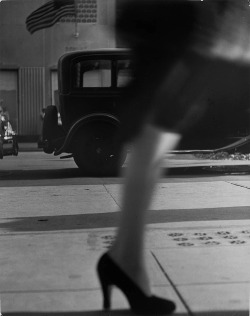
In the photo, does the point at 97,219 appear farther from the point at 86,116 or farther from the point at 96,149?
the point at 86,116

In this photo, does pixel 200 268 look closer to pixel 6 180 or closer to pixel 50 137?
pixel 6 180

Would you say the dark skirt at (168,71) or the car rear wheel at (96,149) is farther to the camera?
the car rear wheel at (96,149)

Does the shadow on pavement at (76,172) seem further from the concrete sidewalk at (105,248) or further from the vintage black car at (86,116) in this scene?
the concrete sidewalk at (105,248)

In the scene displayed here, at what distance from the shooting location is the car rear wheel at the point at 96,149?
8.36 m

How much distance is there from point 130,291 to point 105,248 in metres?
0.92

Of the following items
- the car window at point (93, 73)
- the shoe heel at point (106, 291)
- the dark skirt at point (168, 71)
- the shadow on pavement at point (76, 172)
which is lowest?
the shadow on pavement at point (76, 172)

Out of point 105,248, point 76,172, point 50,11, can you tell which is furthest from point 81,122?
point 105,248

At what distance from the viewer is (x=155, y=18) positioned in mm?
1231

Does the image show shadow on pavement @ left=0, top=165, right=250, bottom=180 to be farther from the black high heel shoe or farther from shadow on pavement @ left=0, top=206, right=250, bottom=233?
the black high heel shoe

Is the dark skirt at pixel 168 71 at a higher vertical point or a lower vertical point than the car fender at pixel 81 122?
higher

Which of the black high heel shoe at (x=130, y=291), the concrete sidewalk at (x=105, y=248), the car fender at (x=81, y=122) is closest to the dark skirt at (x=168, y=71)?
the black high heel shoe at (x=130, y=291)

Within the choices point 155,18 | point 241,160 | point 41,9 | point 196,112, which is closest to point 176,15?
point 155,18

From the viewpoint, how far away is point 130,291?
1.61 m

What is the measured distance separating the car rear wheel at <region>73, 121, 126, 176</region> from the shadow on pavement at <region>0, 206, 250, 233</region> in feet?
12.9
